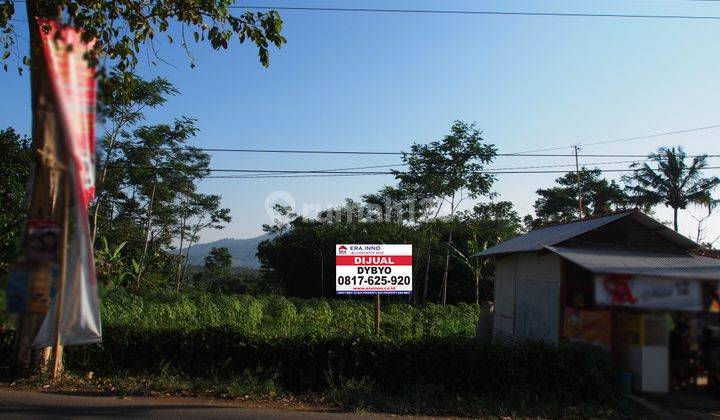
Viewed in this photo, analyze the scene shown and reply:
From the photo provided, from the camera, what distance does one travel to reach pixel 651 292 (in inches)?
138

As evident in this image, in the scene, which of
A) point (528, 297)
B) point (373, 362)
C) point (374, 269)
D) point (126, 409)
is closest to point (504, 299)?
point (528, 297)

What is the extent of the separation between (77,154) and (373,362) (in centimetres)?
787

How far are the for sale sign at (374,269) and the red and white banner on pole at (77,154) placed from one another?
31.5 ft

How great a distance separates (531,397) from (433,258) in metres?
27.1

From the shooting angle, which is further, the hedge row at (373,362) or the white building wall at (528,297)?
the white building wall at (528,297)

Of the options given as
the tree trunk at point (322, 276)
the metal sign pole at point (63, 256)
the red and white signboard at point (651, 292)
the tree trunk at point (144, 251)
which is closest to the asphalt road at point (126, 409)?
the red and white signboard at point (651, 292)

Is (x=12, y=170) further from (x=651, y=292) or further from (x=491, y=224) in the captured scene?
(x=491, y=224)

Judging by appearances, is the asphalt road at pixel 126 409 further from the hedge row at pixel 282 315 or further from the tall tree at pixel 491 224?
the tall tree at pixel 491 224

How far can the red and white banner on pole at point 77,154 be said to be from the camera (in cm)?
240

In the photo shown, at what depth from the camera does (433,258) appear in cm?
3594

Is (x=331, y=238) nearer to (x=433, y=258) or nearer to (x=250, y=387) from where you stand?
(x=433, y=258)

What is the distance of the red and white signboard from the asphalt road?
531 centimetres

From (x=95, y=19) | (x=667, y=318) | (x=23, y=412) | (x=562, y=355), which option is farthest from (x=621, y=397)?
(x=95, y=19)

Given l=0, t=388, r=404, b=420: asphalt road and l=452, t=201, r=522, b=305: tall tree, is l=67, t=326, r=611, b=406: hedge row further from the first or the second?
l=452, t=201, r=522, b=305: tall tree
